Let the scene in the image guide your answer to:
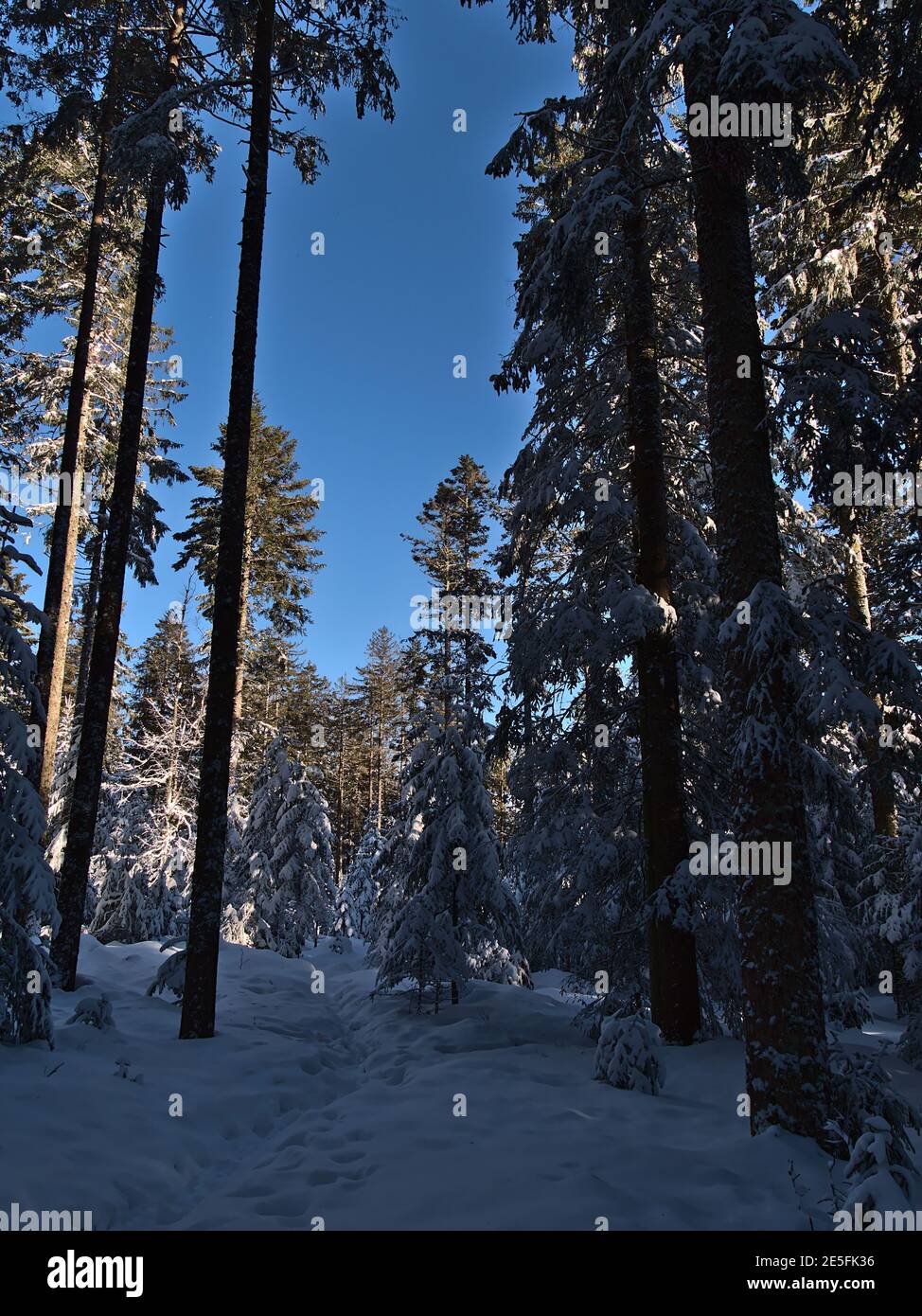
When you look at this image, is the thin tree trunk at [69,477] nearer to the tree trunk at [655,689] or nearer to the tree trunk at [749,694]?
the tree trunk at [655,689]

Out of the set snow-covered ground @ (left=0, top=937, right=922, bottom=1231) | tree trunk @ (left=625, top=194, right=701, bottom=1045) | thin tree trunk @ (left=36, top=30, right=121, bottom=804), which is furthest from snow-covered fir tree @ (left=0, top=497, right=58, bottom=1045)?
thin tree trunk @ (left=36, top=30, right=121, bottom=804)

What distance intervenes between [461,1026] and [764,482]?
853 cm

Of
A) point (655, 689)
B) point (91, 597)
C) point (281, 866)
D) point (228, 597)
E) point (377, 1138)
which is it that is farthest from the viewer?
point (281, 866)

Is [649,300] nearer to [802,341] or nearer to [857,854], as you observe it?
[802,341]

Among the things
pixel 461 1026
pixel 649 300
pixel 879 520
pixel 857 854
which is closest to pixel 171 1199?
pixel 461 1026

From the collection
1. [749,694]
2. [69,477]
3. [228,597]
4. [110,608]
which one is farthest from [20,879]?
[69,477]

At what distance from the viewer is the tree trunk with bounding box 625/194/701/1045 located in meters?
7.65

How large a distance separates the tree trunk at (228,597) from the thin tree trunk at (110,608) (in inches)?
79.0

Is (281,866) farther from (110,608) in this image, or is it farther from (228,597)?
(228,597)

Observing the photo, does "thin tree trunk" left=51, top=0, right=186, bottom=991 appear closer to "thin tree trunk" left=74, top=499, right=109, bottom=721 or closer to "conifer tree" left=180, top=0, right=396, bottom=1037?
"conifer tree" left=180, top=0, right=396, bottom=1037

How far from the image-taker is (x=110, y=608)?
1119cm

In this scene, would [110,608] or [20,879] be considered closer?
[20,879]

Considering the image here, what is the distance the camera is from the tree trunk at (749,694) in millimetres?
4812

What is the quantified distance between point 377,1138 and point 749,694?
4.49m
